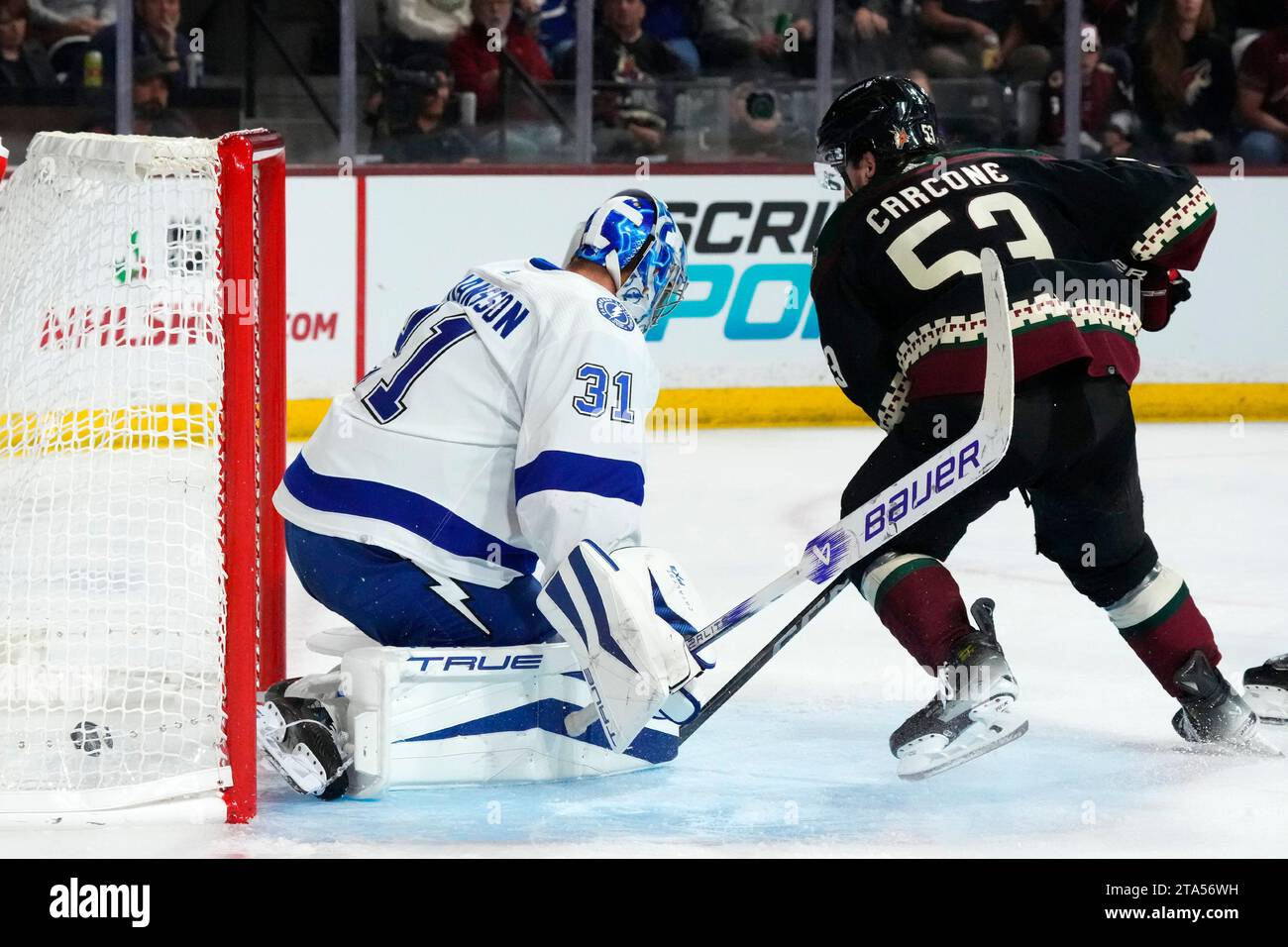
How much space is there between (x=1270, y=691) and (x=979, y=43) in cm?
438

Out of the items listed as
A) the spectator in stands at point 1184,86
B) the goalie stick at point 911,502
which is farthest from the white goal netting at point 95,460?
the spectator in stands at point 1184,86

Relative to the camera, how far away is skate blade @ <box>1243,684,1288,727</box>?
3.06 m

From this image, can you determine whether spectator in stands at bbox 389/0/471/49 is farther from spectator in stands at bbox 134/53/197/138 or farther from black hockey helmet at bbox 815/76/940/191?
black hockey helmet at bbox 815/76/940/191

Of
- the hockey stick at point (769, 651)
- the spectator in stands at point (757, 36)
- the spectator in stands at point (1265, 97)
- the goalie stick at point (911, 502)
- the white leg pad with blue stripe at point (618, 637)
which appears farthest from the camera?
the spectator in stands at point (1265, 97)

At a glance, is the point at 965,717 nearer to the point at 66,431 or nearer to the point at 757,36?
the point at 66,431

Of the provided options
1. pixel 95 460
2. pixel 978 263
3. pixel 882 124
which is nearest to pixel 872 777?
pixel 978 263

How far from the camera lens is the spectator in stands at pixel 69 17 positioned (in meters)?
6.22

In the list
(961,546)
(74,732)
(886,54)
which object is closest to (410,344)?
(74,732)

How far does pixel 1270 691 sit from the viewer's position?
308 centimetres

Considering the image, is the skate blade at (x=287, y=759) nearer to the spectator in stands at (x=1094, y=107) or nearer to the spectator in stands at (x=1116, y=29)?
the spectator in stands at (x=1094, y=107)

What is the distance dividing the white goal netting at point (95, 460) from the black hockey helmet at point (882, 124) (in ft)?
3.08

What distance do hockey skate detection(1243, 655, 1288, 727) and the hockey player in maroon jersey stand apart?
190 mm

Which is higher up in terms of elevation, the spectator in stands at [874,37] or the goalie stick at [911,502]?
the spectator in stands at [874,37]

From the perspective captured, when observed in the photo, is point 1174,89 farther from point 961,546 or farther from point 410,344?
point 410,344
